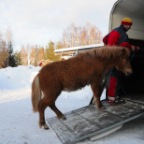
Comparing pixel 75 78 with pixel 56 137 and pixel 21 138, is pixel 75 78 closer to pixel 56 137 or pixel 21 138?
pixel 56 137

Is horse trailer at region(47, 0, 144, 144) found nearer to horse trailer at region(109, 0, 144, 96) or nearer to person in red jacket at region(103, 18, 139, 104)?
horse trailer at region(109, 0, 144, 96)

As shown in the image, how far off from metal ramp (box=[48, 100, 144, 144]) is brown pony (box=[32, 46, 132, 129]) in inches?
13.5

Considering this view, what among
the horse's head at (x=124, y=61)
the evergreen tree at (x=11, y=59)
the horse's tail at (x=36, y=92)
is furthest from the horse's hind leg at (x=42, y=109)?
the evergreen tree at (x=11, y=59)

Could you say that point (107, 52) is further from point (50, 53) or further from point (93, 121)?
point (50, 53)

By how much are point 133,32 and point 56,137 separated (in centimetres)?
386

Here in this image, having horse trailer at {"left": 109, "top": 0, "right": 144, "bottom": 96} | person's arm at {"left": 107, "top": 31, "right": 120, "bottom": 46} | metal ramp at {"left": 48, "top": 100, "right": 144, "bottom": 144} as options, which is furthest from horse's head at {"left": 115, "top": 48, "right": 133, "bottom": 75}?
horse trailer at {"left": 109, "top": 0, "right": 144, "bottom": 96}

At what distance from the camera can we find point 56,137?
5.18 metres

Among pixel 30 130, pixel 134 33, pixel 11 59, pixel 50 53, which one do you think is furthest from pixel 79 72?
pixel 50 53

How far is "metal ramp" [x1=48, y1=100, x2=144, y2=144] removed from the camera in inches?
189

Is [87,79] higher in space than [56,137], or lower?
higher

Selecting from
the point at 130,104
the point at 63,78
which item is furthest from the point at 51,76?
the point at 130,104

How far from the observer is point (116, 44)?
236 inches

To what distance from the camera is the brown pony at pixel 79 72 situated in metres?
5.53

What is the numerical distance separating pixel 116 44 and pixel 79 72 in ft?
3.61
